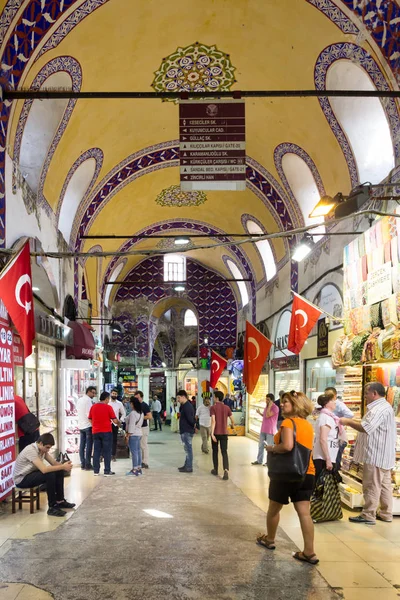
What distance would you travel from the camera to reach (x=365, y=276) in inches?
307

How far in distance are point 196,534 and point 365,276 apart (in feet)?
13.8

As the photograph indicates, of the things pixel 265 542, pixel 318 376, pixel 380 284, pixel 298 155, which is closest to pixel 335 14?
pixel 380 284

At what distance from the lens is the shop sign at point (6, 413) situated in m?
6.46

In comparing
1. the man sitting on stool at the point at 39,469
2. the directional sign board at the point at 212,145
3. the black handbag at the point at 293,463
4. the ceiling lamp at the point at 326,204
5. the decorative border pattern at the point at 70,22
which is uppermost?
the decorative border pattern at the point at 70,22

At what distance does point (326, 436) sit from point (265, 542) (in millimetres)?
Answer: 1551

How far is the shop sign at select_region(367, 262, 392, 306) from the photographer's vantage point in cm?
691

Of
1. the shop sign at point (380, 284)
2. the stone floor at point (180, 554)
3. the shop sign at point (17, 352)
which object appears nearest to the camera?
the stone floor at point (180, 554)

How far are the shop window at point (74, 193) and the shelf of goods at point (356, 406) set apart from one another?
5.98 meters

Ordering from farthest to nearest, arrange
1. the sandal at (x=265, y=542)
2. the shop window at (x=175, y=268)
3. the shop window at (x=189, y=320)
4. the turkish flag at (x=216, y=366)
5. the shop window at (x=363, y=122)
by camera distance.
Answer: the shop window at (x=189, y=320) → the shop window at (x=175, y=268) → the turkish flag at (x=216, y=366) → the shop window at (x=363, y=122) → the sandal at (x=265, y=542)

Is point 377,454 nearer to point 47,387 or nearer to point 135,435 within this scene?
point 135,435

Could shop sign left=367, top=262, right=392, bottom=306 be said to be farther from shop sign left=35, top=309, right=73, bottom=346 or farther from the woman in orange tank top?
shop sign left=35, top=309, right=73, bottom=346

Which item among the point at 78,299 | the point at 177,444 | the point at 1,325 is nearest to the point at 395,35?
the point at 1,325

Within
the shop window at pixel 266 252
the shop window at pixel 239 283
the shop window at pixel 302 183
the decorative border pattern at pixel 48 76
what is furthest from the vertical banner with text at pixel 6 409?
the shop window at pixel 239 283

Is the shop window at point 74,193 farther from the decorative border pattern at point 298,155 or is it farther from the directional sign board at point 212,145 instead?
the directional sign board at point 212,145
